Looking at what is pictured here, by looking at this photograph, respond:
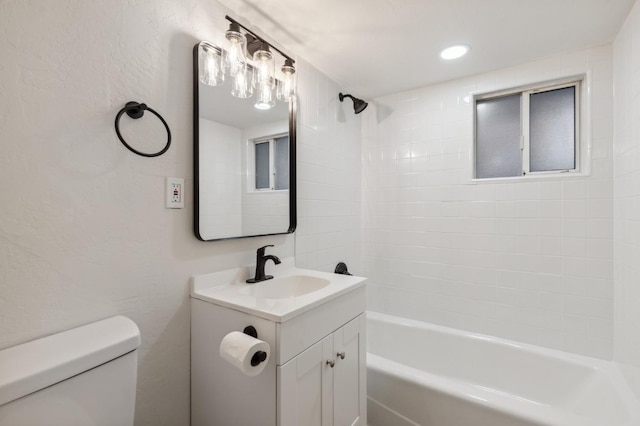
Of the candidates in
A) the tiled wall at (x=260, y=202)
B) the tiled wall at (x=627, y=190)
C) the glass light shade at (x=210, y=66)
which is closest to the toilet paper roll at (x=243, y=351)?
the tiled wall at (x=260, y=202)

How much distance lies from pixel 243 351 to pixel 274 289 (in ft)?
1.93

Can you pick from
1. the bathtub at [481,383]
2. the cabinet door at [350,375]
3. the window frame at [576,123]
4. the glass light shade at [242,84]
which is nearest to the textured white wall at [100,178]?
the glass light shade at [242,84]

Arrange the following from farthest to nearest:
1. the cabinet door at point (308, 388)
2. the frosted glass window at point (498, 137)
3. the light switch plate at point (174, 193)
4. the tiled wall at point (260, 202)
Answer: the frosted glass window at point (498, 137) < the tiled wall at point (260, 202) < the light switch plate at point (174, 193) < the cabinet door at point (308, 388)

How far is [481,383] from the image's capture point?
2006mm

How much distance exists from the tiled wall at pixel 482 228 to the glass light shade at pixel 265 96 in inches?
48.5

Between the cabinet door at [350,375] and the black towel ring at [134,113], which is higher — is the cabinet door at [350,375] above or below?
below

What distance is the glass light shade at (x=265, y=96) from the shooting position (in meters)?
1.57

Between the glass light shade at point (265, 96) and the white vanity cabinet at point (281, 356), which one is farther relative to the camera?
the glass light shade at point (265, 96)

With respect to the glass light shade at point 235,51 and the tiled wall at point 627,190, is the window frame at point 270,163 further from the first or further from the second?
the tiled wall at point 627,190

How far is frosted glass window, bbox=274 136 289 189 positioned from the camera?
173 centimetres

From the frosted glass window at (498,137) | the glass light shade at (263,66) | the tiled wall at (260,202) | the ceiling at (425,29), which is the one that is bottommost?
the tiled wall at (260,202)

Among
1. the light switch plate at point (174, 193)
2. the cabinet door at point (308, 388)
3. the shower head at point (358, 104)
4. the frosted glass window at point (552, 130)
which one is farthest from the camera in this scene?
the shower head at point (358, 104)

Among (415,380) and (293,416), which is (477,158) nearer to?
(415,380)

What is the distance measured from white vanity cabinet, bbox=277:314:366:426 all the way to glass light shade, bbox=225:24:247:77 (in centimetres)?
136
